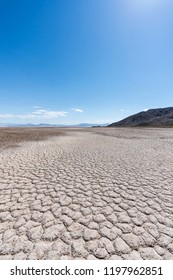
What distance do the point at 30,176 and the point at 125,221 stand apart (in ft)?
13.2

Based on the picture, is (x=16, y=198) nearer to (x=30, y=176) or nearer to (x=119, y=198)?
(x=30, y=176)

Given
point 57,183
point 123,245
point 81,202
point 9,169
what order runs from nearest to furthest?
point 123,245
point 81,202
point 57,183
point 9,169

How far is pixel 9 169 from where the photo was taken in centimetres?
616

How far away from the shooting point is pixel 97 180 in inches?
198

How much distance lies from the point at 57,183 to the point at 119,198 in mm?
2245

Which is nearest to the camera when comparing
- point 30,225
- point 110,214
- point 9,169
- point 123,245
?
point 123,245
